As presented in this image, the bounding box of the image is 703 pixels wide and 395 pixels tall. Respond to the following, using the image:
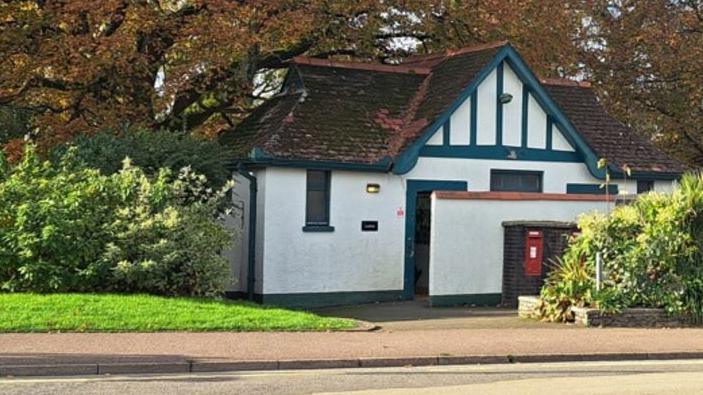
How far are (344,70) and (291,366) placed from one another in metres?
12.9

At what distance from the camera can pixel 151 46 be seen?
25094 millimetres

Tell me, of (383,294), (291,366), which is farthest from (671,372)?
(383,294)

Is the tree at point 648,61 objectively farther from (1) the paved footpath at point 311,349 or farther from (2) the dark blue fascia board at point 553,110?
(1) the paved footpath at point 311,349

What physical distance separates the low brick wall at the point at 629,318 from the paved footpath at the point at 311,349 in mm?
921

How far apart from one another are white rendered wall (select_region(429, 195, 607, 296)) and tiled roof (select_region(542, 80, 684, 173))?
4.85m

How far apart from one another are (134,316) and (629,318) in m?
8.31

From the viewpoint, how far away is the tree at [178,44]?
23.4m

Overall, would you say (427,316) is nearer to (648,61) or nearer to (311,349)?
(311,349)

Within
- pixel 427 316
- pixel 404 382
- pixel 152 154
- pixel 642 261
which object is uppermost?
pixel 152 154

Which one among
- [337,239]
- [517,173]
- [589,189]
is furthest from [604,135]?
[337,239]

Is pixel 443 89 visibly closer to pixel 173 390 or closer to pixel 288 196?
pixel 288 196

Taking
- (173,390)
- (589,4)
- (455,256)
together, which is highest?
(589,4)

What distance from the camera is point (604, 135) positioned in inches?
1020

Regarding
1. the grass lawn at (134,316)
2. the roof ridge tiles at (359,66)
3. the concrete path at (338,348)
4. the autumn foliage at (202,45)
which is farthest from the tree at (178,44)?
the concrete path at (338,348)
